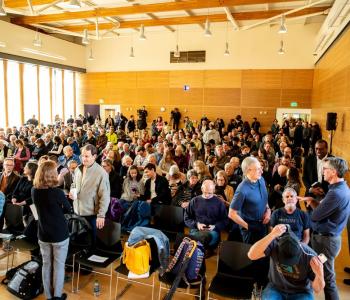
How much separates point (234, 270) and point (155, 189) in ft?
7.48

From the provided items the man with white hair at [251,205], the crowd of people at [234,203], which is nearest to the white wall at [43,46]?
the crowd of people at [234,203]

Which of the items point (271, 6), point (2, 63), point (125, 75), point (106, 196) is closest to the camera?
point (106, 196)

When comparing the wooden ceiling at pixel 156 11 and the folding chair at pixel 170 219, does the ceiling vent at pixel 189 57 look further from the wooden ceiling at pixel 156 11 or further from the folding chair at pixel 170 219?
the folding chair at pixel 170 219

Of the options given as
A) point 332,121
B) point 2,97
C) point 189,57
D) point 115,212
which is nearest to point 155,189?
point 115,212

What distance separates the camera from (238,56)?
16219 millimetres

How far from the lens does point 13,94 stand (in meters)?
15.1

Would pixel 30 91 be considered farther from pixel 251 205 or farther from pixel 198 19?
pixel 251 205

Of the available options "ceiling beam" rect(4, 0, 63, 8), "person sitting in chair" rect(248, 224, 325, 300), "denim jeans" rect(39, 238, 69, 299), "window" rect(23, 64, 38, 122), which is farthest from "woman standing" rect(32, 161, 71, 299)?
"window" rect(23, 64, 38, 122)

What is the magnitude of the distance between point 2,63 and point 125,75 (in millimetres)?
6767

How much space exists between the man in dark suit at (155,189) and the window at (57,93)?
14.5 m

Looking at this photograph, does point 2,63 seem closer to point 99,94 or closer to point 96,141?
point 99,94

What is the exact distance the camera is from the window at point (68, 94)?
18906 mm

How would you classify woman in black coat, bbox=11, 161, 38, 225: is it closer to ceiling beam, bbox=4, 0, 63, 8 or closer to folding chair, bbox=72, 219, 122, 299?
folding chair, bbox=72, 219, 122, 299

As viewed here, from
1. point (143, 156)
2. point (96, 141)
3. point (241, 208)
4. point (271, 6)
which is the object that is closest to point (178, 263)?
point (241, 208)
